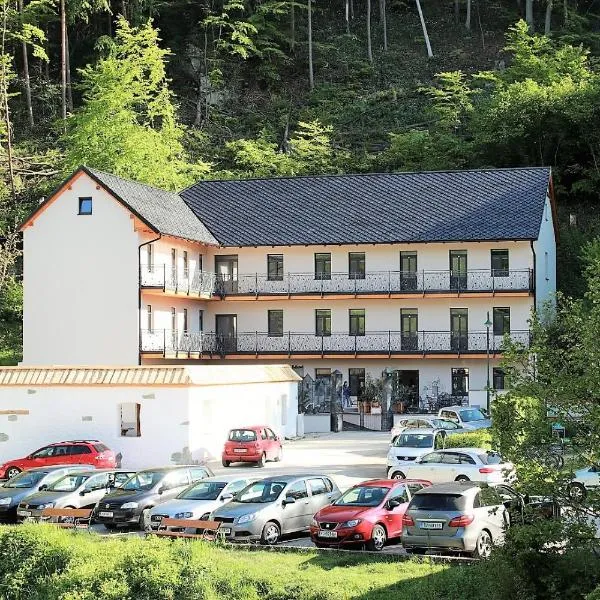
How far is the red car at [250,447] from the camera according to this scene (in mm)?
41594

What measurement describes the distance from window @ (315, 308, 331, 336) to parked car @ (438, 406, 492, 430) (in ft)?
39.9

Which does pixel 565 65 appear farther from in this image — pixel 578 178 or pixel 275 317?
pixel 275 317

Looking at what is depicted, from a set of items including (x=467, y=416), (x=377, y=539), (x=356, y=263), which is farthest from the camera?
Answer: (x=356, y=263)

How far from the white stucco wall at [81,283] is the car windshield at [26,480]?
68.6ft

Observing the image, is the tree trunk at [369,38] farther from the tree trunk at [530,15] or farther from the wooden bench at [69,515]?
the wooden bench at [69,515]

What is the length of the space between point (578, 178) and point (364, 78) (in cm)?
2398

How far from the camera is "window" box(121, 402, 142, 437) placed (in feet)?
138

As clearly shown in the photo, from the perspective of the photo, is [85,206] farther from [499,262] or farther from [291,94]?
[291,94]

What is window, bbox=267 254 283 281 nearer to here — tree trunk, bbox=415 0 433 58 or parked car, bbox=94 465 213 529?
parked car, bbox=94 465 213 529

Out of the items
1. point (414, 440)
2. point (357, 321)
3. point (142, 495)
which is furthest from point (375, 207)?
point (142, 495)

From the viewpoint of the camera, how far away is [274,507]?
27984 mm

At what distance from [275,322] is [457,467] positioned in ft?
94.7

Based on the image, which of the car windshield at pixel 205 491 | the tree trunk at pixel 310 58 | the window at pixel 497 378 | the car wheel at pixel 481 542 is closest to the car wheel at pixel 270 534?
the car windshield at pixel 205 491

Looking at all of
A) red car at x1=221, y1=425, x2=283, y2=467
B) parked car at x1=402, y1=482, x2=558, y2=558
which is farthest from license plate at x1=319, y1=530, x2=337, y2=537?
red car at x1=221, y1=425, x2=283, y2=467
